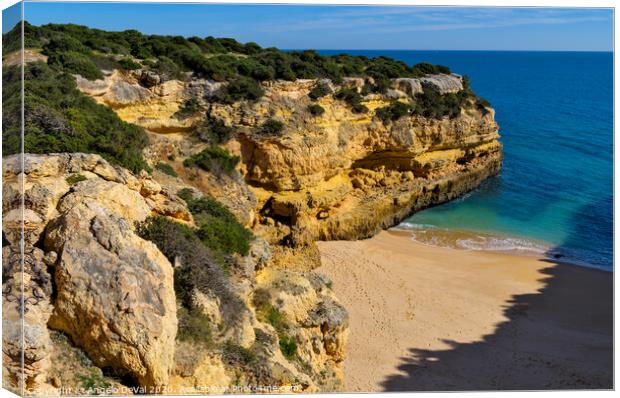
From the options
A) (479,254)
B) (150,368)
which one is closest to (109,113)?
(150,368)

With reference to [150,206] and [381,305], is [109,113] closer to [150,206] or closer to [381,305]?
[150,206]

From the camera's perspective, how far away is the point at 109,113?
17.8m

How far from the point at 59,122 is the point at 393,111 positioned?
758 inches

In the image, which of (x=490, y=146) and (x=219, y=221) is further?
(x=490, y=146)

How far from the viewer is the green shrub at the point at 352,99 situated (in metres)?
27.5

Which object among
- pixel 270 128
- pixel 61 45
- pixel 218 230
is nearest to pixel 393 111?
pixel 270 128

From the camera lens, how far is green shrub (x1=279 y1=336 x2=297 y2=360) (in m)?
11.1

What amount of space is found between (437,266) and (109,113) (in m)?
13.9

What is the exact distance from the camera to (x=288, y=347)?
11258 mm

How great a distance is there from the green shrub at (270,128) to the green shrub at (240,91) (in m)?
1.28

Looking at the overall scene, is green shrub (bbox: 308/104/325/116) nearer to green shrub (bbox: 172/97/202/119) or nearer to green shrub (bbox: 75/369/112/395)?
green shrub (bbox: 172/97/202/119)

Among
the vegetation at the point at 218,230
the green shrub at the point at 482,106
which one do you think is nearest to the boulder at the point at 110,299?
the vegetation at the point at 218,230

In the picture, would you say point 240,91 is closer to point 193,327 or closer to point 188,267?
point 188,267

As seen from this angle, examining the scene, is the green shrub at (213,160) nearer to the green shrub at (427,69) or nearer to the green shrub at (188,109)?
the green shrub at (188,109)
